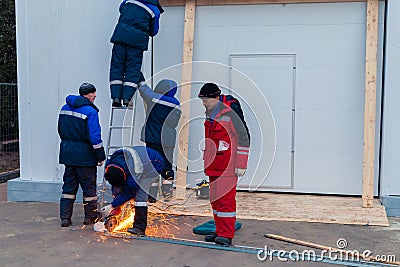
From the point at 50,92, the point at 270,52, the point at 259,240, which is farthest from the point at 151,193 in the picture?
the point at 270,52

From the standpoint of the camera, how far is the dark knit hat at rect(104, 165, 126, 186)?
563cm

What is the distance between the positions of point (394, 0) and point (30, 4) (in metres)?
5.44

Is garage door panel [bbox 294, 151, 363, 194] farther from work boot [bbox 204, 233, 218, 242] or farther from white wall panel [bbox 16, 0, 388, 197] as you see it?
work boot [bbox 204, 233, 218, 242]

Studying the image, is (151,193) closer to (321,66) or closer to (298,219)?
(298,219)

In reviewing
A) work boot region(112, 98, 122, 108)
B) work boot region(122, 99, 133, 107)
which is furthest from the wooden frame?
work boot region(112, 98, 122, 108)

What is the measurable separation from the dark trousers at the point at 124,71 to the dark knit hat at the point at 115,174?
1772mm

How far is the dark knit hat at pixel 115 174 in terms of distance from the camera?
5.63 metres

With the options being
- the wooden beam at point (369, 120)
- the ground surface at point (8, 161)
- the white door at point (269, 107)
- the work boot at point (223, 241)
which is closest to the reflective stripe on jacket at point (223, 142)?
the work boot at point (223, 241)

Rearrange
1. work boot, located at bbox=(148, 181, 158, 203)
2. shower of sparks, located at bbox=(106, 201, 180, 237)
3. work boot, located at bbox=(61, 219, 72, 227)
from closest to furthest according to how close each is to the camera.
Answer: shower of sparks, located at bbox=(106, 201, 180, 237) < work boot, located at bbox=(61, 219, 72, 227) < work boot, located at bbox=(148, 181, 158, 203)

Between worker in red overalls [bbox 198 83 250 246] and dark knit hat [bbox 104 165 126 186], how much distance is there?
96 cm

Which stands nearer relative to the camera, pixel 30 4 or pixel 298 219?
pixel 298 219

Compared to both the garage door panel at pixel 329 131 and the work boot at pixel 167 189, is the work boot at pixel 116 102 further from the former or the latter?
the garage door panel at pixel 329 131

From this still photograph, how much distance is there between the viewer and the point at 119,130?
7906 mm

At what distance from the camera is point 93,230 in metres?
6.39
